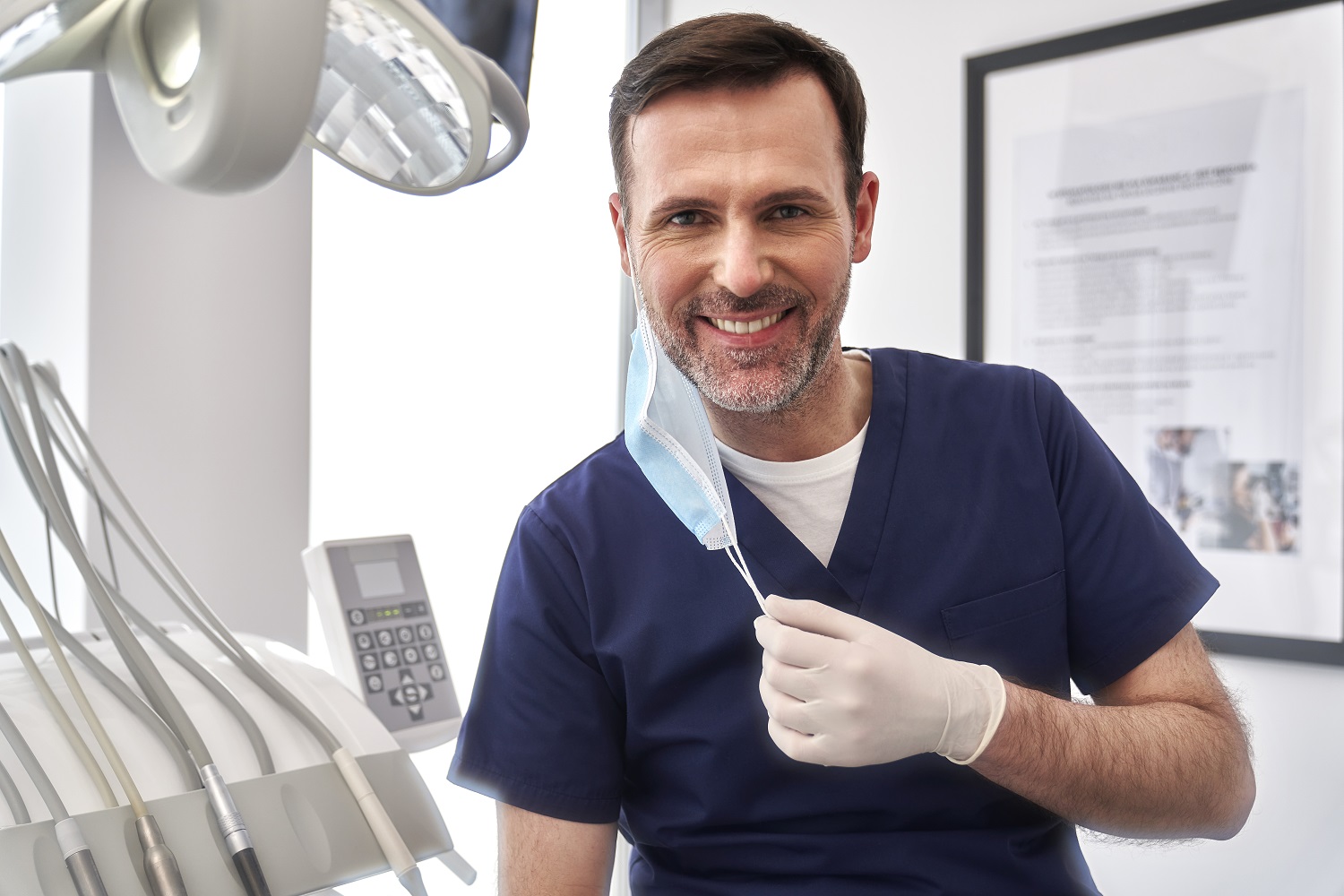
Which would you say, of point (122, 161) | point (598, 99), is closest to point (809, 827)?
point (122, 161)

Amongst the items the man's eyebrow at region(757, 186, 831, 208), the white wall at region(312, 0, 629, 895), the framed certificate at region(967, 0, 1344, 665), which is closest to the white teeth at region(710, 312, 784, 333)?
the man's eyebrow at region(757, 186, 831, 208)

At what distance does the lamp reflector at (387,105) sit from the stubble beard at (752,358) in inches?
20.0

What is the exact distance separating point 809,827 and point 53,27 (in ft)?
2.81

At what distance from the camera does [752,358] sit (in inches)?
40.9

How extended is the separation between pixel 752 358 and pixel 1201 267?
101 cm

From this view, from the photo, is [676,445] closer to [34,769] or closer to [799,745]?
[799,745]

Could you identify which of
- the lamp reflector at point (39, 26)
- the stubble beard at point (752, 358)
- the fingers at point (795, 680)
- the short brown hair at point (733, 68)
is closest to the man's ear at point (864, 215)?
the short brown hair at point (733, 68)

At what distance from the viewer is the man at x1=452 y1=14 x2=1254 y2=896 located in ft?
3.18

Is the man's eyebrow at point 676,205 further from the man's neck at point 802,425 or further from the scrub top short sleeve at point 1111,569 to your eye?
the scrub top short sleeve at point 1111,569

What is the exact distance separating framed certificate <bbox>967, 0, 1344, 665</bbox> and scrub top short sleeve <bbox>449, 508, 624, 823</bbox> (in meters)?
1.10

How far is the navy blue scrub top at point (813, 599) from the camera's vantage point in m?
0.97

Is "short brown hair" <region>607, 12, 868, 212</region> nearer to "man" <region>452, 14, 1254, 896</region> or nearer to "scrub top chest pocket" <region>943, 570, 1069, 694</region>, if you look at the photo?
"man" <region>452, 14, 1254, 896</region>

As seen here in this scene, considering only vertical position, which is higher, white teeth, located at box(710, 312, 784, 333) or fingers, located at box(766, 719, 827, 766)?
white teeth, located at box(710, 312, 784, 333)

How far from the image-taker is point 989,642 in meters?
1.03
